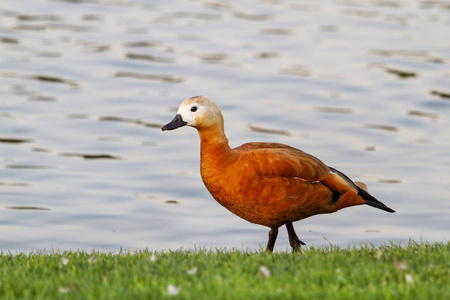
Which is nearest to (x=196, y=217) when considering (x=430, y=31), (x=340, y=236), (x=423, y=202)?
(x=340, y=236)

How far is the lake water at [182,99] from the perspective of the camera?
1432cm

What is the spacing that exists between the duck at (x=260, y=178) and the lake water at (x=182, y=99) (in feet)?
1.73

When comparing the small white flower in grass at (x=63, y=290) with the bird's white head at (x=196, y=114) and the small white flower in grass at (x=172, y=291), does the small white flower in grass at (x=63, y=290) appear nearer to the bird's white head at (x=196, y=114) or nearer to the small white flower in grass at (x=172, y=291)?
the small white flower in grass at (x=172, y=291)

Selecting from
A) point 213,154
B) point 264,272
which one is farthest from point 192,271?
point 213,154

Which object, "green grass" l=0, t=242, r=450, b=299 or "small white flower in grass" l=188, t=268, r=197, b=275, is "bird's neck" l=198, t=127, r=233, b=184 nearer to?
"green grass" l=0, t=242, r=450, b=299

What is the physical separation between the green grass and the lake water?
1582mm

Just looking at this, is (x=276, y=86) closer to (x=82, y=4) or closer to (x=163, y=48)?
(x=163, y=48)

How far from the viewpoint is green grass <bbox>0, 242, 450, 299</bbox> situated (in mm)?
6855

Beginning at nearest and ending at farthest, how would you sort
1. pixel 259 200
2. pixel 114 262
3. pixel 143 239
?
pixel 114 262
pixel 259 200
pixel 143 239

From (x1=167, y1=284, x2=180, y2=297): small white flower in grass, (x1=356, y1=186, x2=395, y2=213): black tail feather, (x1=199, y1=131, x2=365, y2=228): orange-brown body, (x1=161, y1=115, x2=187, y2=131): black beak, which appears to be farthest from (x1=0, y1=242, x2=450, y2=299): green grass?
(x1=161, y1=115, x2=187, y2=131): black beak

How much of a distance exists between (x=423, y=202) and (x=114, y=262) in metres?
8.50

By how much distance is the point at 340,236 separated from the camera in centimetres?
1391

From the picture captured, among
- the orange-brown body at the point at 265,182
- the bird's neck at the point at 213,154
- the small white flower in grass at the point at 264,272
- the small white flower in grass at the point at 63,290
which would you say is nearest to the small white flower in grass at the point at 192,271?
the small white flower in grass at the point at 264,272

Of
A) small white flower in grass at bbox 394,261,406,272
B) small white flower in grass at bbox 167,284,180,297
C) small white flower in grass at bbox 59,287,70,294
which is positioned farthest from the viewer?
small white flower in grass at bbox 394,261,406,272
